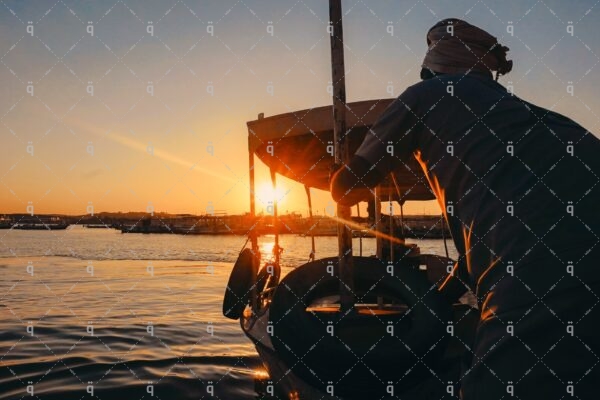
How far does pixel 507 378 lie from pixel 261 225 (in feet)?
19.0

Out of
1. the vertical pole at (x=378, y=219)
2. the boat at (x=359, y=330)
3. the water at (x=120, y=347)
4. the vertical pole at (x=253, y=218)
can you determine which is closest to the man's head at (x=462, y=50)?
the boat at (x=359, y=330)

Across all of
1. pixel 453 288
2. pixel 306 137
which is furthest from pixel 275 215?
pixel 453 288

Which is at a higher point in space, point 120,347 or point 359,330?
point 359,330

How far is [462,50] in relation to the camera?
70.3 inches

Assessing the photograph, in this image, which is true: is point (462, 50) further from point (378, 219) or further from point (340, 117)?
point (378, 219)

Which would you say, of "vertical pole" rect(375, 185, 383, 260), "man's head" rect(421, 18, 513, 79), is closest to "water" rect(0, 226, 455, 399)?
"vertical pole" rect(375, 185, 383, 260)

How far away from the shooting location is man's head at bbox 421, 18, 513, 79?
1785 mm

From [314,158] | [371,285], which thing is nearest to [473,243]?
[371,285]

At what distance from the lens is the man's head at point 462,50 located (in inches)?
70.3

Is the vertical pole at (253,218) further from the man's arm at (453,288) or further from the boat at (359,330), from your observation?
the man's arm at (453,288)

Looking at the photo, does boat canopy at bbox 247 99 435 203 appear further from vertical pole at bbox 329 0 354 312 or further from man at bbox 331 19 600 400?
man at bbox 331 19 600 400

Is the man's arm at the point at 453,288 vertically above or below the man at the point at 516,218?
below

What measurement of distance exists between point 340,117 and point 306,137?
2.23 meters

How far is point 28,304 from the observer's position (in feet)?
55.5
